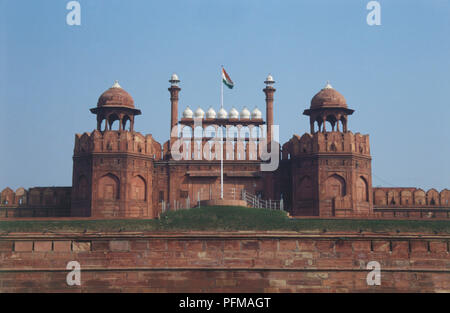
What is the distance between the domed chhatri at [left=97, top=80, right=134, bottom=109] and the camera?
34062 millimetres

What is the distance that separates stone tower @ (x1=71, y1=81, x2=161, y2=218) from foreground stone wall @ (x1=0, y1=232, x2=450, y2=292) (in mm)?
5493

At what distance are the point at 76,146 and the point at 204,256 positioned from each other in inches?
463

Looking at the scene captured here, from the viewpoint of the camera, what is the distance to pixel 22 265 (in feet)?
86.5

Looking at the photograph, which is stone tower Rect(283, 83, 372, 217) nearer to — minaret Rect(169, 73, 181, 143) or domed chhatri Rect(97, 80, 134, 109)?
minaret Rect(169, 73, 181, 143)

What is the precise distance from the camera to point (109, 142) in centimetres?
3284

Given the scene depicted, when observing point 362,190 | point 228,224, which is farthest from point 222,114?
point 228,224

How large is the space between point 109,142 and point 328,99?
43.4 feet

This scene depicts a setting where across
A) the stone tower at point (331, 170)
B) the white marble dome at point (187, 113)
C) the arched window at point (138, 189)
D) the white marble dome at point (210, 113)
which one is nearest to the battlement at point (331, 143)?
the stone tower at point (331, 170)

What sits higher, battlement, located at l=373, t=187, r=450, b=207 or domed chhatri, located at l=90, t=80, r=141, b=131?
domed chhatri, located at l=90, t=80, r=141, b=131

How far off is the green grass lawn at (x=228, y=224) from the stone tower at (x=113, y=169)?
4.04 m

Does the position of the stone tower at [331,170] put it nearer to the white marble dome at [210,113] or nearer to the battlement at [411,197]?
the battlement at [411,197]

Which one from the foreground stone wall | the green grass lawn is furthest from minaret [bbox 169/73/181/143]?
the foreground stone wall

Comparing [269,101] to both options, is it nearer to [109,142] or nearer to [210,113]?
[210,113]
